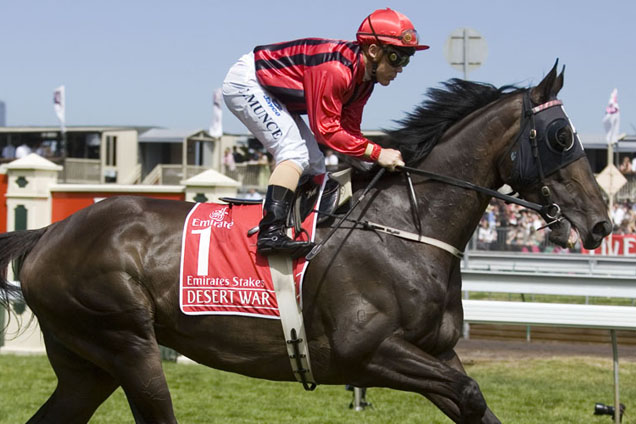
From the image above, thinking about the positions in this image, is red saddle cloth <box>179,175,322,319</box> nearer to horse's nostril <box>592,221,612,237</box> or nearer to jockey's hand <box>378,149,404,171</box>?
jockey's hand <box>378,149,404,171</box>

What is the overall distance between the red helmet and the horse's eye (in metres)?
0.68

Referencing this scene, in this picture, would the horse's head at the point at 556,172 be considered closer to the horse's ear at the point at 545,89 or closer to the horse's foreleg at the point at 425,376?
the horse's ear at the point at 545,89

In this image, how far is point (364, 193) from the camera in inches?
161

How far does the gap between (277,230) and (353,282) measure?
0.40 m

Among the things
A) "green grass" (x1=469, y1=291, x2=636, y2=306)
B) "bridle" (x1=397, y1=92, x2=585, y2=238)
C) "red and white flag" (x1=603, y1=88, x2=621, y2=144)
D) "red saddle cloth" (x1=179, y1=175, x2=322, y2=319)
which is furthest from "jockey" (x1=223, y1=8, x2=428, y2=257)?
"red and white flag" (x1=603, y1=88, x2=621, y2=144)

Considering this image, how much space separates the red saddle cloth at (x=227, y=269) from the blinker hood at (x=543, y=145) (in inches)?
37.4

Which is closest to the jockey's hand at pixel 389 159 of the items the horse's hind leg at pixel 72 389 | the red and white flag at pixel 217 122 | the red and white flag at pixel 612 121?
the horse's hind leg at pixel 72 389

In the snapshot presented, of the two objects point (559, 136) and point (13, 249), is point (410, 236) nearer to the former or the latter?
point (559, 136)

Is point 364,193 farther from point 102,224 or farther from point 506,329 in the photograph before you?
point 506,329

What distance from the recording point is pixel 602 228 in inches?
151

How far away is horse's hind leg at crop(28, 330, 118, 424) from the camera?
4.36 m

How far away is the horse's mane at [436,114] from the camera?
13.6 feet

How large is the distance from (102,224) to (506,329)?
246 inches

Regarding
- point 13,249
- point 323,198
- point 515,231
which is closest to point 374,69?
point 323,198
